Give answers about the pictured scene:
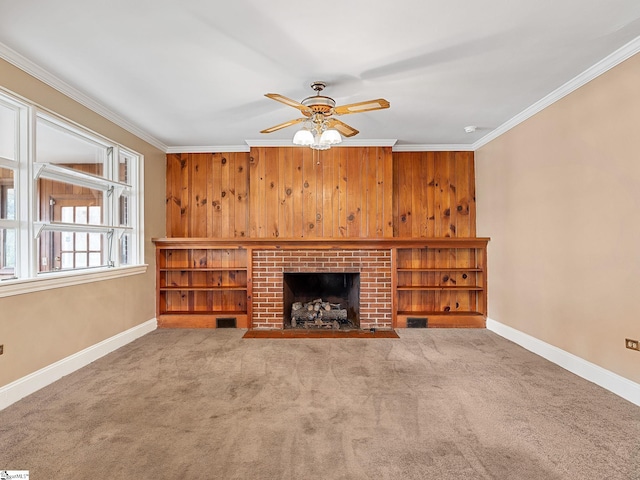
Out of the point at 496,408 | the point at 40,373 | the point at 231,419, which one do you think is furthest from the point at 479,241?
the point at 40,373

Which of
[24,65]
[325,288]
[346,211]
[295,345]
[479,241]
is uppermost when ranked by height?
[24,65]

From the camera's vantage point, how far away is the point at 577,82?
2949mm

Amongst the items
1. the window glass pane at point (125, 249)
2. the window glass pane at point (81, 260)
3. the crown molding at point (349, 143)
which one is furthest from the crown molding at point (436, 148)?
the window glass pane at point (81, 260)

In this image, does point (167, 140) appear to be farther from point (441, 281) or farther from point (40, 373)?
Result: point (441, 281)

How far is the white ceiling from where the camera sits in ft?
6.72

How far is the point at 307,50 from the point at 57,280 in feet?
8.95

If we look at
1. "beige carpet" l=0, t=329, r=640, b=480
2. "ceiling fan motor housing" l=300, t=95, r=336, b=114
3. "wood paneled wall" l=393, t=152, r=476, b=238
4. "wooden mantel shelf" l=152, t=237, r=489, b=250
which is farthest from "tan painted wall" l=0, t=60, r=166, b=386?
"wood paneled wall" l=393, t=152, r=476, b=238

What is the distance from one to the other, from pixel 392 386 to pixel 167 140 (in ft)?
13.3

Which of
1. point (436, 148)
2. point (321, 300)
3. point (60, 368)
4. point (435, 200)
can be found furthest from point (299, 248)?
point (60, 368)

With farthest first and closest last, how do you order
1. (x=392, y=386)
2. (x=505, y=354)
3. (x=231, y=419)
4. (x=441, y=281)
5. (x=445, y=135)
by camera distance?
(x=441, y=281) < (x=445, y=135) < (x=505, y=354) < (x=392, y=386) < (x=231, y=419)

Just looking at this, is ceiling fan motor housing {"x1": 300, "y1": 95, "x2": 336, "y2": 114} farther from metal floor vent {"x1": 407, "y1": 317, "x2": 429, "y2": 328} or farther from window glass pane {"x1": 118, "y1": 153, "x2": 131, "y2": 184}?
metal floor vent {"x1": 407, "y1": 317, "x2": 429, "y2": 328}

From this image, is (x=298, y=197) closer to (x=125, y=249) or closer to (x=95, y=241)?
(x=125, y=249)

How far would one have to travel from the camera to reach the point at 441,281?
4926 millimetres

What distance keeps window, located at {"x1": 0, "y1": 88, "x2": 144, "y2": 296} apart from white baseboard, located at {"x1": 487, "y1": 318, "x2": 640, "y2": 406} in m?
4.47
